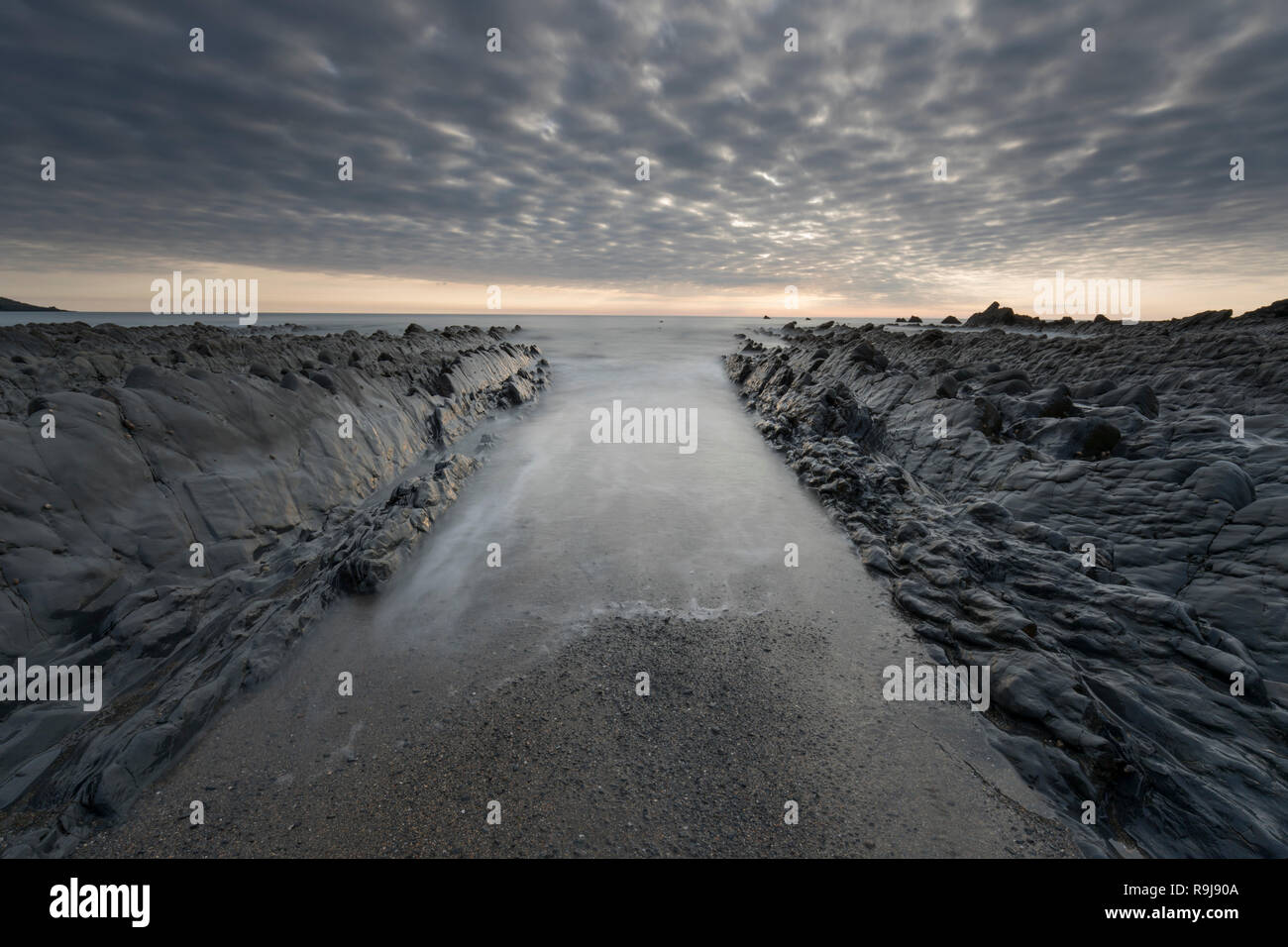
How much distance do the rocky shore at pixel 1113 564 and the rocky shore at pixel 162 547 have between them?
6998 mm

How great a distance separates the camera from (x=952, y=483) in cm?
1011

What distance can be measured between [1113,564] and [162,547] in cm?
1260

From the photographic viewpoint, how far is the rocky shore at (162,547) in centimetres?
382

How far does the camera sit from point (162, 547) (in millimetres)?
6109

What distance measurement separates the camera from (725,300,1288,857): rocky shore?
3656 mm

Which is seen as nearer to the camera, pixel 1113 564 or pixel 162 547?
pixel 162 547

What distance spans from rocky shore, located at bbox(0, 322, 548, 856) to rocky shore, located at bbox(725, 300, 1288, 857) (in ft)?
23.0

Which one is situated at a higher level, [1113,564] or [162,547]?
[162,547]

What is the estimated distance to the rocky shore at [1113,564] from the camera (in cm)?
366

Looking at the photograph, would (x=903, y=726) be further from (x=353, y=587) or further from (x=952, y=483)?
(x=952, y=483)

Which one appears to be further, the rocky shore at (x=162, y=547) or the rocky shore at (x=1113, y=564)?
the rocky shore at (x=162, y=547)

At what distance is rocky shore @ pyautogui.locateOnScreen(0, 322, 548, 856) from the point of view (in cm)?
382

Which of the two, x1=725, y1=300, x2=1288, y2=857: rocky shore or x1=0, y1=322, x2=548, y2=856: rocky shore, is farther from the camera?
x1=0, y1=322, x2=548, y2=856: rocky shore
